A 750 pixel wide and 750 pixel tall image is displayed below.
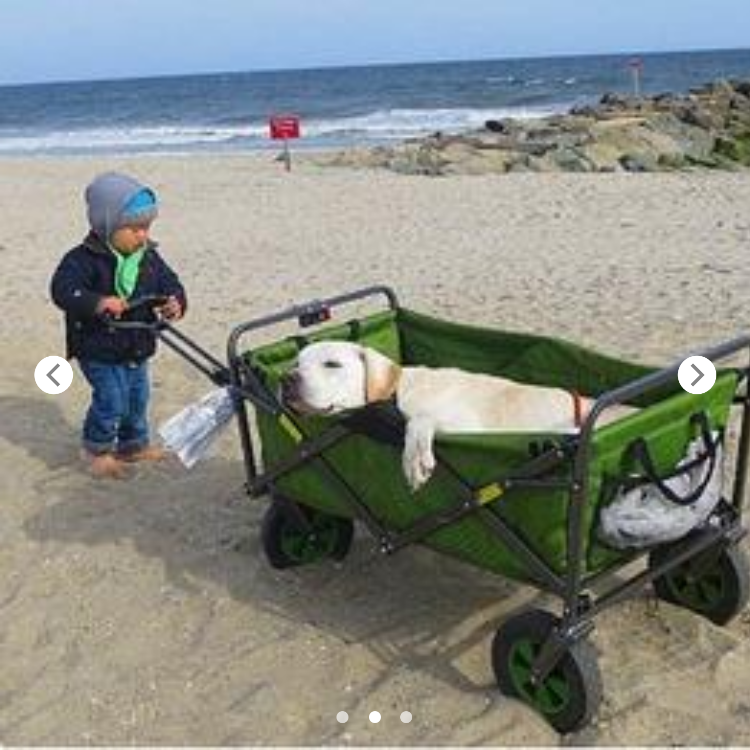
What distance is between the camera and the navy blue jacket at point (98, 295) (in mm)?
5074

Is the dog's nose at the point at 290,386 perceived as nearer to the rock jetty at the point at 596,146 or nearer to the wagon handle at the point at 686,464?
the wagon handle at the point at 686,464

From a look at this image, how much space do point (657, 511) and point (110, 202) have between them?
106 inches

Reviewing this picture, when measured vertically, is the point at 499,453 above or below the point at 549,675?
above

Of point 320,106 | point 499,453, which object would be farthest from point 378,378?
point 320,106

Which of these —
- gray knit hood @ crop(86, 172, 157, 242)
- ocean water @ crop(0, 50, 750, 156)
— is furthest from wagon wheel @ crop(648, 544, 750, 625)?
ocean water @ crop(0, 50, 750, 156)

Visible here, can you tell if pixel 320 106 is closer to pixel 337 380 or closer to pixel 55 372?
pixel 55 372

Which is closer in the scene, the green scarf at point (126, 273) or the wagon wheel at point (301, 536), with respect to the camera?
the wagon wheel at point (301, 536)

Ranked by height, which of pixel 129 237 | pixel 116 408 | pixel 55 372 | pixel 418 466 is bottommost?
pixel 116 408

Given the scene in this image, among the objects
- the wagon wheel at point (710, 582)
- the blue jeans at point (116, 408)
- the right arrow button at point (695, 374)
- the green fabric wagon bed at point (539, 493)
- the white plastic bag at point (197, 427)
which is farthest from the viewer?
the blue jeans at point (116, 408)

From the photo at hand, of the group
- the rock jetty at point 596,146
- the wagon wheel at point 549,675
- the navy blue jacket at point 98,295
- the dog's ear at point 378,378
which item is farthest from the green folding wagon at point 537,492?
the rock jetty at point 596,146

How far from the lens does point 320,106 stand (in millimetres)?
54688

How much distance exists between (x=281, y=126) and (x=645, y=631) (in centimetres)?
1724

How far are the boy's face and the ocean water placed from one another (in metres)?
27.3

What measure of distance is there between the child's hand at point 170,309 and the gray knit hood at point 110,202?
355mm
